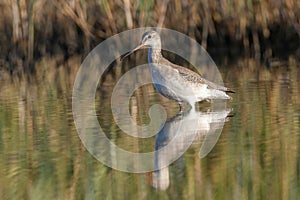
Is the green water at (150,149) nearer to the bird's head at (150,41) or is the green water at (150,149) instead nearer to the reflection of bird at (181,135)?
the reflection of bird at (181,135)

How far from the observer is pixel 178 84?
829 centimetres

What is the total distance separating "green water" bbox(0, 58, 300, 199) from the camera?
5.52 m

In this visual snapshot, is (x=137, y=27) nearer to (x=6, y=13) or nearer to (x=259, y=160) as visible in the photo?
(x=6, y=13)

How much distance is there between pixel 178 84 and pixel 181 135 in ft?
3.77

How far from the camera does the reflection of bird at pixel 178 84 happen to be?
8.27m

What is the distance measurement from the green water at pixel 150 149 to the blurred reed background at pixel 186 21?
9.46 ft

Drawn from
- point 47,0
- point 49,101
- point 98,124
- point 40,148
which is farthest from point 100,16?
point 40,148

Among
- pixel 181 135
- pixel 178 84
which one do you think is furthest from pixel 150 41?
pixel 181 135

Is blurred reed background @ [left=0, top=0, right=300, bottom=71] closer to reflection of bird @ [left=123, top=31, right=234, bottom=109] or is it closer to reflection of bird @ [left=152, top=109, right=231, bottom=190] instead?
reflection of bird @ [left=123, top=31, right=234, bottom=109]

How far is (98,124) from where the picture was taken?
7.85 metres

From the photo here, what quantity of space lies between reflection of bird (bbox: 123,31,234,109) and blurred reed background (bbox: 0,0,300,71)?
13.0ft

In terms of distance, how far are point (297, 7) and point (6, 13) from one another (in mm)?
4739

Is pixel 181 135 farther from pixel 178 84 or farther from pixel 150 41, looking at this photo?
pixel 150 41

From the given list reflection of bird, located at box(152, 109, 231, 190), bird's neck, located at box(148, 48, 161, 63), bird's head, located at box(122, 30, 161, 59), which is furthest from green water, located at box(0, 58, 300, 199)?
bird's head, located at box(122, 30, 161, 59)
